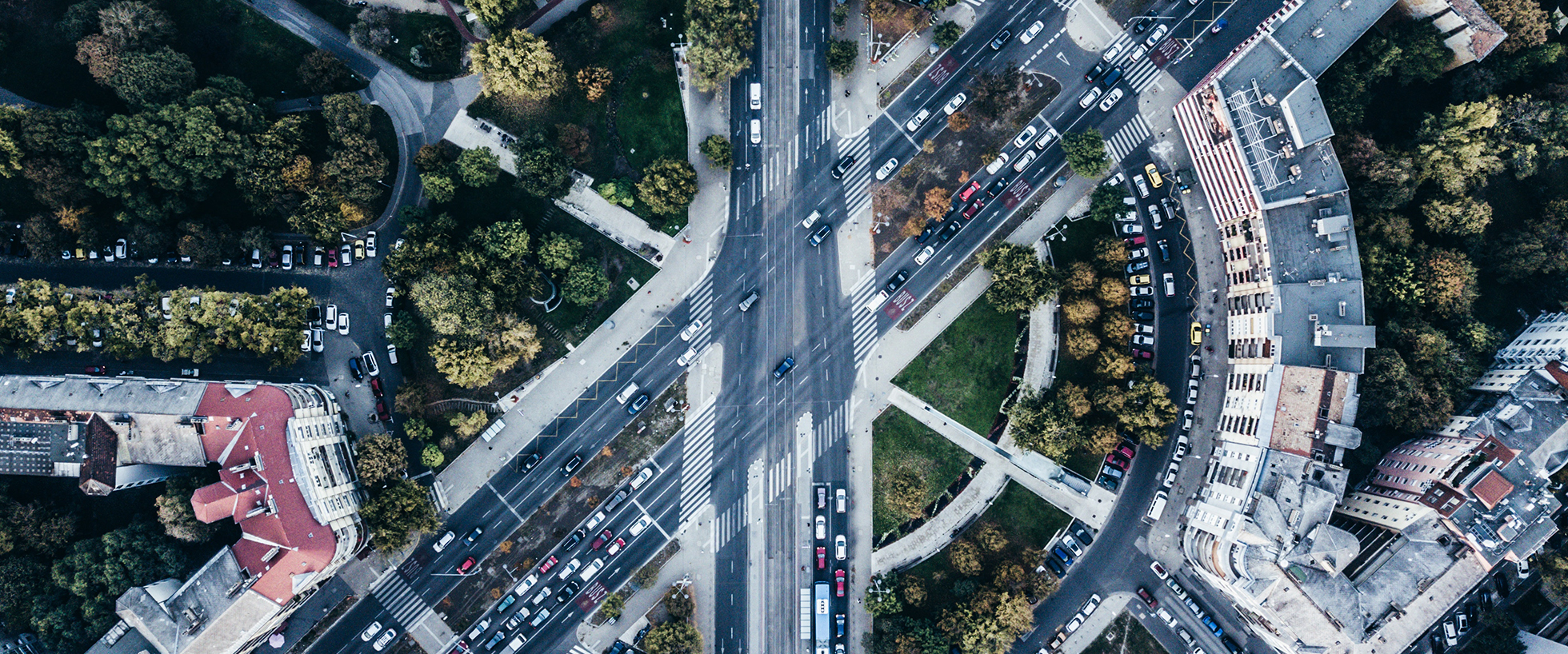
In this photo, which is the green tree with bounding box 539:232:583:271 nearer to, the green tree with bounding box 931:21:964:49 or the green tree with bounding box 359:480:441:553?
the green tree with bounding box 359:480:441:553

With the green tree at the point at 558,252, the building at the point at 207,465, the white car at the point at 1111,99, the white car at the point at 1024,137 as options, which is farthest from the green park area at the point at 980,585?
the building at the point at 207,465

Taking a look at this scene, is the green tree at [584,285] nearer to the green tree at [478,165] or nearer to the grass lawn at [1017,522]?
the green tree at [478,165]

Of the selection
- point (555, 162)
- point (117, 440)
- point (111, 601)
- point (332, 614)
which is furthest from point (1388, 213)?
point (111, 601)

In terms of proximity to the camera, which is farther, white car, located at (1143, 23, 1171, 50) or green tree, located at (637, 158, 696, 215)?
white car, located at (1143, 23, 1171, 50)

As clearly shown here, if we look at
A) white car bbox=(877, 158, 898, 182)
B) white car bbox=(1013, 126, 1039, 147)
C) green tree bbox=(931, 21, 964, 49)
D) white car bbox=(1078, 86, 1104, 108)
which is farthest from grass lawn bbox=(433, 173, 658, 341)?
white car bbox=(1078, 86, 1104, 108)

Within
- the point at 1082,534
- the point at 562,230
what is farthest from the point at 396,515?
the point at 1082,534

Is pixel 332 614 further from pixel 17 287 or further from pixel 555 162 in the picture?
pixel 555 162

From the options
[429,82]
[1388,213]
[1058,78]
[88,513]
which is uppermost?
[429,82]
